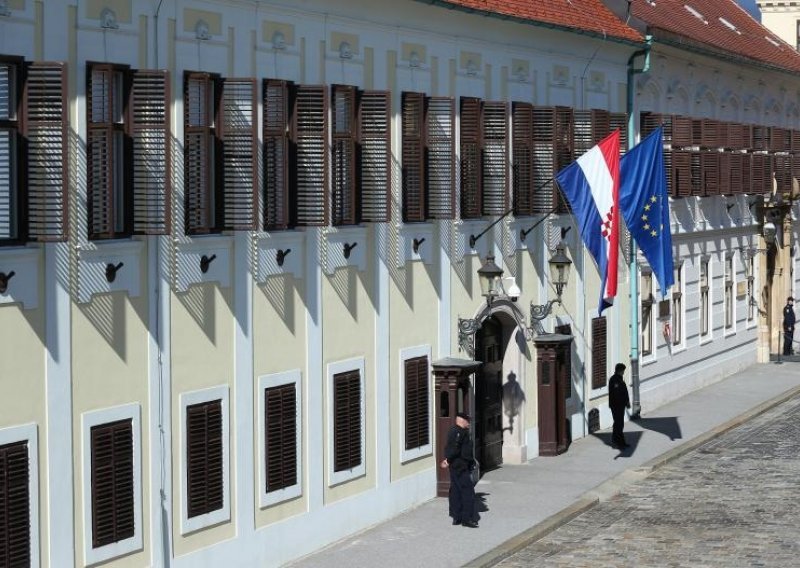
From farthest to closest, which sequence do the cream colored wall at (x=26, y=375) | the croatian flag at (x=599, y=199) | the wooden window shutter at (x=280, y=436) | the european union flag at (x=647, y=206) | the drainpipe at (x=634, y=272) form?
the drainpipe at (x=634, y=272) → the european union flag at (x=647, y=206) → the croatian flag at (x=599, y=199) → the wooden window shutter at (x=280, y=436) → the cream colored wall at (x=26, y=375)

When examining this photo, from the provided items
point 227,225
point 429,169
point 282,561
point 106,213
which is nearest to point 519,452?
point 429,169

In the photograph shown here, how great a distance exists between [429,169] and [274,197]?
4126 millimetres

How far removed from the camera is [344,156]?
21.9m

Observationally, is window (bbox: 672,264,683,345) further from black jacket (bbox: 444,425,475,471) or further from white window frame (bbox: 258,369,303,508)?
white window frame (bbox: 258,369,303,508)

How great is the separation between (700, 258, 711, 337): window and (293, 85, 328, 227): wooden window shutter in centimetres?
1889

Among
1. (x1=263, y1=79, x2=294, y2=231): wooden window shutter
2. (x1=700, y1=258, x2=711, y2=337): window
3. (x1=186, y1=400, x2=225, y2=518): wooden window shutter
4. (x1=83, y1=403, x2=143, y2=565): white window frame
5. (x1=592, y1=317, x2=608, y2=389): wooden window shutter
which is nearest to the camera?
(x1=83, y1=403, x2=143, y2=565): white window frame

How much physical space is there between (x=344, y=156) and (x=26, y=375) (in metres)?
6.69

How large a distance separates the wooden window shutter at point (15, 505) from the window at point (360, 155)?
660 centimetres

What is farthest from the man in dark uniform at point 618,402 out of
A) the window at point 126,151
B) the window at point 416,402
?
the window at point 126,151

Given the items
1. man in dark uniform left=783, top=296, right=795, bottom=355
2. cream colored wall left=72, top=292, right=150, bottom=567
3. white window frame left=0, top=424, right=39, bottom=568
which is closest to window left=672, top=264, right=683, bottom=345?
man in dark uniform left=783, top=296, right=795, bottom=355

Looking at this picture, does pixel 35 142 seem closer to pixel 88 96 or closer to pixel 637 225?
pixel 88 96

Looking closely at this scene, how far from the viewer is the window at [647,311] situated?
34.4 m

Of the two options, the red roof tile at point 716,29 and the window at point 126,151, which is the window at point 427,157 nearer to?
the window at point 126,151

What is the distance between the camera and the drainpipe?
1296 inches
